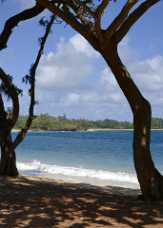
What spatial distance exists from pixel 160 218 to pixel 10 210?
88.1 inches

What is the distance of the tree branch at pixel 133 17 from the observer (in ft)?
26.5

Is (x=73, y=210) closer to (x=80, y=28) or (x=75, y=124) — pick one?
(x=80, y=28)

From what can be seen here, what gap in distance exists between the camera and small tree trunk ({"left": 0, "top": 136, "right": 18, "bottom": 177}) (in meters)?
11.9

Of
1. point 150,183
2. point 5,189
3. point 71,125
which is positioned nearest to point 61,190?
point 5,189

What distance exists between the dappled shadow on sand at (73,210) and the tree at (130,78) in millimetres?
432

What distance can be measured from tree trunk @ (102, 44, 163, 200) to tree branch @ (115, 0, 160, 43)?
0.25 metres

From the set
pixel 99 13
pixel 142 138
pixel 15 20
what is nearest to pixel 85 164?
pixel 15 20

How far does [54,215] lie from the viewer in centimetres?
699

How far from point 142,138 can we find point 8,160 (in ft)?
16.2

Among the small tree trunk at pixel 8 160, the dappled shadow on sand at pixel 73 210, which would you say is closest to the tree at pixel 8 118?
the small tree trunk at pixel 8 160

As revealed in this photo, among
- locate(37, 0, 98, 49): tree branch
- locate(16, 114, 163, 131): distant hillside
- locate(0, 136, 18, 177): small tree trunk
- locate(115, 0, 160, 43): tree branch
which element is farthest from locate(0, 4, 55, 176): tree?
locate(16, 114, 163, 131): distant hillside

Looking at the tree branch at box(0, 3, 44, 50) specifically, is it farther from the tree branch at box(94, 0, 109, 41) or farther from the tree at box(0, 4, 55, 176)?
the tree branch at box(94, 0, 109, 41)

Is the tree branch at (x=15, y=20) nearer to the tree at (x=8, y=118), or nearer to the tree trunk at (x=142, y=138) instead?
the tree at (x=8, y=118)

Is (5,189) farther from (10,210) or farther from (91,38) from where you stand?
(91,38)
